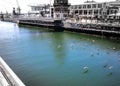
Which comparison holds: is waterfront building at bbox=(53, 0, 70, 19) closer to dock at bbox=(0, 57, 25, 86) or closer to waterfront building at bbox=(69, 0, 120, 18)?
waterfront building at bbox=(69, 0, 120, 18)

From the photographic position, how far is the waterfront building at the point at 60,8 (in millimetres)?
102375

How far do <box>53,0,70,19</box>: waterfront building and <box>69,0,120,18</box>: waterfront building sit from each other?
585 cm

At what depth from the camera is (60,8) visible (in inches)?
4080

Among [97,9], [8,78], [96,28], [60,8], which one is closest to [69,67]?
[8,78]

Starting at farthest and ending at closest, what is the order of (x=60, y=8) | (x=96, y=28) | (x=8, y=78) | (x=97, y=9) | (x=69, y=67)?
(x=60, y=8), (x=97, y=9), (x=96, y=28), (x=69, y=67), (x=8, y=78)

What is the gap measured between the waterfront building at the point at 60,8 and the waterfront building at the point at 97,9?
5.85m

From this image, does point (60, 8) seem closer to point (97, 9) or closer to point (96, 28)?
point (97, 9)

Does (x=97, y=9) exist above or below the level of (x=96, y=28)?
above

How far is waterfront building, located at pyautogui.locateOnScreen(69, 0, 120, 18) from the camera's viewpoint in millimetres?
84106

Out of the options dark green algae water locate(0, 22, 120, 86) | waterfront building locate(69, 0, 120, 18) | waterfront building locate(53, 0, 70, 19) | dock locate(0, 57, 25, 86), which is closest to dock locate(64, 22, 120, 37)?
dark green algae water locate(0, 22, 120, 86)

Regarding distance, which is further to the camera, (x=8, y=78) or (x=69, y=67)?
(x=69, y=67)

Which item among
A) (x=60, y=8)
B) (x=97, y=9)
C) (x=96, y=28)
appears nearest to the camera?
(x=96, y=28)

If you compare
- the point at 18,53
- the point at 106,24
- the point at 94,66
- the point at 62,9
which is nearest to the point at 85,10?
the point at 62,9

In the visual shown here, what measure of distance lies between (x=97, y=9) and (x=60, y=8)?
62.4 feet
